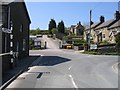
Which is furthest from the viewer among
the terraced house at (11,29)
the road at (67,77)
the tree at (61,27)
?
the tree at (61,27)

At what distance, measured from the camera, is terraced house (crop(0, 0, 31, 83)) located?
2525 cm

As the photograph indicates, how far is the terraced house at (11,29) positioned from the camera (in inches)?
994

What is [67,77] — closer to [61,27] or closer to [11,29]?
[11,29]

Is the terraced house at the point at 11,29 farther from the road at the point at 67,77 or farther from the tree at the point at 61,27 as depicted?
the tree at the point at 61,27

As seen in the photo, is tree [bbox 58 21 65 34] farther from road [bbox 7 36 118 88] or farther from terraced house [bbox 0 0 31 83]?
road [bbox 7 36 118 88]

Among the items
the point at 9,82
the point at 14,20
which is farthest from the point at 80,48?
the point at 9,82

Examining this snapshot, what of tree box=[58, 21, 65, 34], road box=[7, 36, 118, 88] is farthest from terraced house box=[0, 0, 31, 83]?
tree box=[58, 21, 65, 34]

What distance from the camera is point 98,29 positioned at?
89000 millimetres

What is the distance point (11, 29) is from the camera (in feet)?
95.2

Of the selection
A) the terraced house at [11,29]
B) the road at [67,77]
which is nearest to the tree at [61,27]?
the terraced house at [11,29]

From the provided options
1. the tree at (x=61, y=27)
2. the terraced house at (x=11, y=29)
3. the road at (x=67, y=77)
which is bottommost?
the road at (x=67, y=77)

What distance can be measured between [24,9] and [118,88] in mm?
27924

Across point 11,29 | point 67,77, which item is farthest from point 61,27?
point 67,77

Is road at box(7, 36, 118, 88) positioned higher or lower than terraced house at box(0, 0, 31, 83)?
lower
